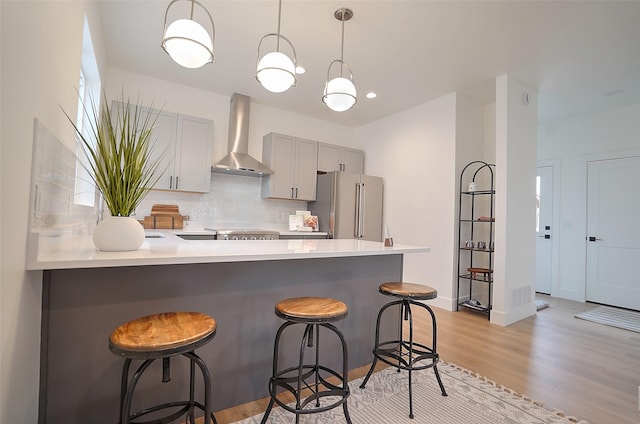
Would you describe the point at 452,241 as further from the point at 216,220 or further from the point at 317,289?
the point at 216,220

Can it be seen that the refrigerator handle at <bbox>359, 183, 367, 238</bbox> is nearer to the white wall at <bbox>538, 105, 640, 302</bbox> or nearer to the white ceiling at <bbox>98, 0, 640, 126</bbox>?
the white ceiling at <bbox>98, 0, 640, 126</bbox>

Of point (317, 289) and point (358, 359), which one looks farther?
point (358, 359)

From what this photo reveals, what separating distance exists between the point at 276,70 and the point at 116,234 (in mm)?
1284

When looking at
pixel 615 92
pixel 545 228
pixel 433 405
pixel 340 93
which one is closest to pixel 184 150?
pixel 340 93

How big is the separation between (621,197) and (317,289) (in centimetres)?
494

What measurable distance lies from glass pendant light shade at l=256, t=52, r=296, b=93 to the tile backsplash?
271 centimetres

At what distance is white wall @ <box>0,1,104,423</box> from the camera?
0.94m

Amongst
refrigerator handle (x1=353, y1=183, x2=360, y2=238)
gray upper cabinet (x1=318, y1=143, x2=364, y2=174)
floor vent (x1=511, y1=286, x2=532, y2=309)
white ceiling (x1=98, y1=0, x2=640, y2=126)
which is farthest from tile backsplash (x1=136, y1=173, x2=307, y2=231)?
floor vent (x1=511, y1=286, x2=532, y2=309)

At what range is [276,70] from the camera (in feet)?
6.20

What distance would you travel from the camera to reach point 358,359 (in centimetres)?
232

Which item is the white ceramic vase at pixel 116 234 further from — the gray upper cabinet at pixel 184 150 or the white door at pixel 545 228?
the white door at pixel 545 228

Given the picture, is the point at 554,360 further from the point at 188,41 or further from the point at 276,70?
the point at 188,41

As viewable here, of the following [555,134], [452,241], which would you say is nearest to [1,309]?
[452,241]

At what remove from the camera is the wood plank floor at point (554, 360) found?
1.91 metres
